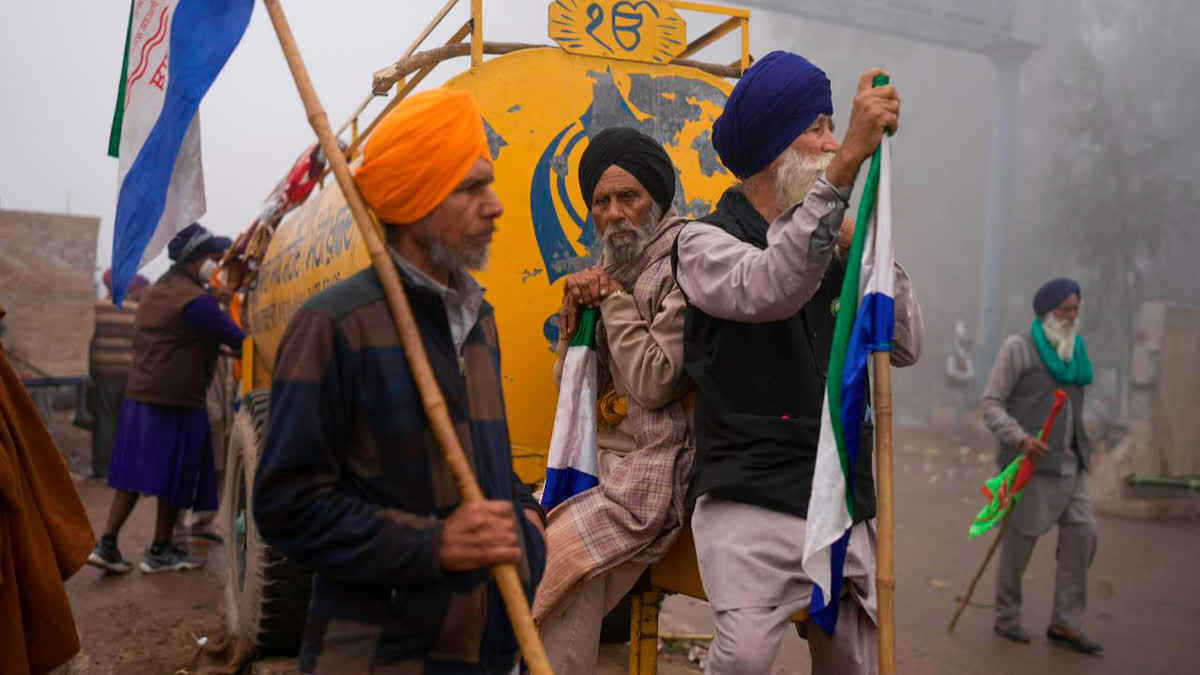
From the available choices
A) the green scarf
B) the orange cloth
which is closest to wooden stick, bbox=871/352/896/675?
the orange cloth

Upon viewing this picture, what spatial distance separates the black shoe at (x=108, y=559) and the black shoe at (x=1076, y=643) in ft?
18.7

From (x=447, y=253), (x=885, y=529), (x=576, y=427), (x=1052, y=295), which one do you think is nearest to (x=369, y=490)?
(x=447, y=253)

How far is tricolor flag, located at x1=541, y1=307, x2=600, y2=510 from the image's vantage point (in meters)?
2.79

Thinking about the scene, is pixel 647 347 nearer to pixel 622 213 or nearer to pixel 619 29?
pixel 622 213

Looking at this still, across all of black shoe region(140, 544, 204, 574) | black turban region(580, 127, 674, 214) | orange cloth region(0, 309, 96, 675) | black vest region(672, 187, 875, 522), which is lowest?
black shoe region(140, 544, 204, 574)

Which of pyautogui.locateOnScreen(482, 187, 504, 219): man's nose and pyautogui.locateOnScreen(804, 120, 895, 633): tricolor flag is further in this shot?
pyautogui.locateOnScreen(804, 120, 895, 633): tricolor flag

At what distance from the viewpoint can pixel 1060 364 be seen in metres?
5.99

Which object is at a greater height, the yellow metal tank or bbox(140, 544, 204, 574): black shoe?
the yellow metal tank

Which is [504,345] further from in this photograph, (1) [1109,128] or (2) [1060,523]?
(1) [1109,128]

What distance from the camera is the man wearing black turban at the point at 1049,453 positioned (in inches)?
223

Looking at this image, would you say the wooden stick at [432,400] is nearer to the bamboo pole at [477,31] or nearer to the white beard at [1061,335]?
the bamboo pole at [477,31]

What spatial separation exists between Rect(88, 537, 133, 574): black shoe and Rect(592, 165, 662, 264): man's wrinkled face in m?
4.89

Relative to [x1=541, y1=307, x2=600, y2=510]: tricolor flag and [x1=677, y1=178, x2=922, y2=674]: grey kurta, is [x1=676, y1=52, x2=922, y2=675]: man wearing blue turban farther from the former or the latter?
[x1=541, y1=307, x2=600, y2=510]: tricolor flag

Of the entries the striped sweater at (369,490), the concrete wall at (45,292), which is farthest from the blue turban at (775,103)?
the concrete wall at (45,292)
